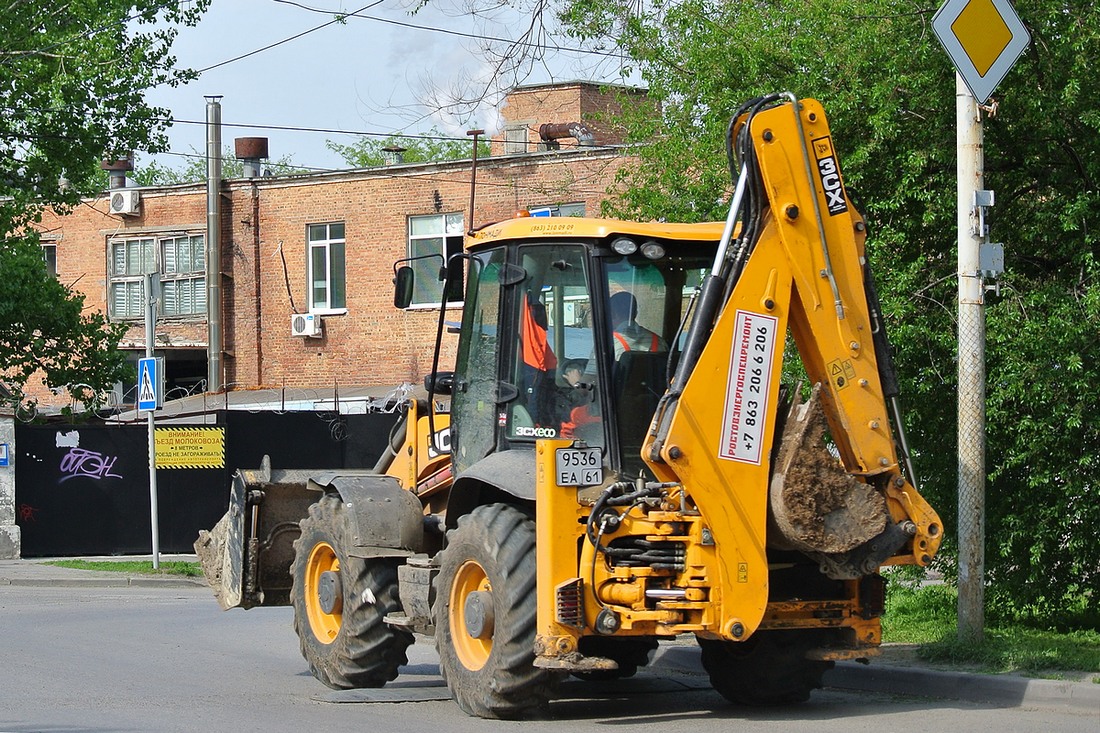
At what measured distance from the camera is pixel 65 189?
25844mm

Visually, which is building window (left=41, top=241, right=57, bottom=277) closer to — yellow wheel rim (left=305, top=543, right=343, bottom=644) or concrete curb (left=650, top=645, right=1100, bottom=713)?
yellow wheel rim (left=305, top=543, right=343, bottom=644)

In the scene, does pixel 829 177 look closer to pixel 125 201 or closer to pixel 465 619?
pixel 465 619

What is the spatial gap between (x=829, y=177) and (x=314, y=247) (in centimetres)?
2699

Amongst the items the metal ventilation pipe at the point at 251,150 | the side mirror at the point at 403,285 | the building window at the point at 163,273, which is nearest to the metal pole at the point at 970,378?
the side mirror at the point at 403,285

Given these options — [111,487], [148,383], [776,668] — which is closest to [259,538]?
[776,668]

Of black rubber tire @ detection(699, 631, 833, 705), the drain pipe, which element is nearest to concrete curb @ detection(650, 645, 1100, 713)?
black rubber tire @ detection(699, 631, 833, 705)

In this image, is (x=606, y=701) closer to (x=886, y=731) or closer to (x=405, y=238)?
(x=886, y=731)

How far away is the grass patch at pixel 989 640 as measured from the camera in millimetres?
9750

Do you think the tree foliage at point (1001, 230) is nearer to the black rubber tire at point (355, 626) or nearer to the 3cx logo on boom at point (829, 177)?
the 3cx logo on boom at point (829, 177)

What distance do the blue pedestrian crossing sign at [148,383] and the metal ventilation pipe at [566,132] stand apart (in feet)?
51.8

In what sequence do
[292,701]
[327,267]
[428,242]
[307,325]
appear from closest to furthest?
[292,701] → [428,242] → [307,325] → [327,267]

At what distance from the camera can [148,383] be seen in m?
20.3

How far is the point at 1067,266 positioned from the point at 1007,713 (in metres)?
4.35

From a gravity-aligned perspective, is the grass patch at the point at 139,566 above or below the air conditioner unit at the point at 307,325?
below
